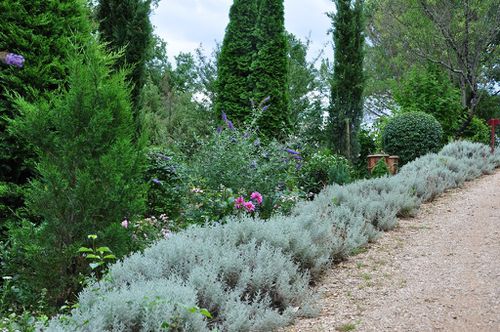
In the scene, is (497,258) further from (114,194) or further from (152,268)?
(114,194)

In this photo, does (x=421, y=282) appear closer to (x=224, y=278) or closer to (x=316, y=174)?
(x=224, y=278)

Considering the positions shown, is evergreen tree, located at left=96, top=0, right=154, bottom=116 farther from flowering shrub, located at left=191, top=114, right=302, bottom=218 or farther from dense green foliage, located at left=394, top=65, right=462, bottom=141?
dense green foliage, located at left=394, top=65, right=462, bottom=141

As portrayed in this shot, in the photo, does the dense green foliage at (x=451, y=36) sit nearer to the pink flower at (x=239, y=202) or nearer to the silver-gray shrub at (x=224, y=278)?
the pink flower at (x=239, y=202)

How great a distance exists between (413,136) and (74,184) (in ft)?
30.4

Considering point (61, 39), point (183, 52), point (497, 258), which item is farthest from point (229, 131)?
point (183, 52)

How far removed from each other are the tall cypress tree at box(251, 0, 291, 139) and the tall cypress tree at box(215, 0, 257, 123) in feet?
1.20

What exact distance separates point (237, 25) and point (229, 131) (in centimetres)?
582

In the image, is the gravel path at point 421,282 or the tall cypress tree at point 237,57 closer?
the gravel path at point 421,282

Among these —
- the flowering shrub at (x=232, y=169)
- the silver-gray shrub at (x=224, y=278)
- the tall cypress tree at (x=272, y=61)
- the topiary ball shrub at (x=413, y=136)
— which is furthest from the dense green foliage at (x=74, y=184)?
the topiary ball shrub at (x=413, y=136)

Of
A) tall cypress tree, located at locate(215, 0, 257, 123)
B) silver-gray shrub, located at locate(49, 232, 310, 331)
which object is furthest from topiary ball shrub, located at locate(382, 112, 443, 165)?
silver-gray shrub, located at locate(49, 232, 310, 331)

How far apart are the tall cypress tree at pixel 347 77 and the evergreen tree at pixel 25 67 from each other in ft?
26.0

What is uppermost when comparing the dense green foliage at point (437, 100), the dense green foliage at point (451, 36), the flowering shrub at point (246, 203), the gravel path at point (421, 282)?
the dense green foliage at point (451, 36)

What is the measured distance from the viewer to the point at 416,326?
9.21ft

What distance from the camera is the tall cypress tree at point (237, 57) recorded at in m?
11.2
